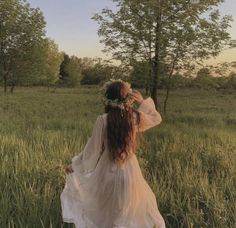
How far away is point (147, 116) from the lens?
15.0 ft

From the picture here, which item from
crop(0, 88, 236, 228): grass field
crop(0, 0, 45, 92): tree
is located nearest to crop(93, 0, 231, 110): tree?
crop(0, 88, 236, 228): grass field

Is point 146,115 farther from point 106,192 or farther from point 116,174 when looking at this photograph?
point 106,192

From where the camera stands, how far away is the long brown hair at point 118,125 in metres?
4.23

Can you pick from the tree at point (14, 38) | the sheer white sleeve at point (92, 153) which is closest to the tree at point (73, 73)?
the tree at point (14, 38)

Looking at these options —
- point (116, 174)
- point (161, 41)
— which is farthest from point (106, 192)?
point (161, 41)

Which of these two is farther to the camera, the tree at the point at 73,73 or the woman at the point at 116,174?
the tree at the point at 73,73

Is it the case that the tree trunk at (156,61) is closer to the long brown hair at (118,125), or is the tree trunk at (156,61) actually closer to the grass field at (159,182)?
the grass field at (159,182)

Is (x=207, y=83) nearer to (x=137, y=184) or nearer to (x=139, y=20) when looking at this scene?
(x=139, y=20)

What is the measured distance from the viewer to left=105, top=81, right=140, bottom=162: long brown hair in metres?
4.23

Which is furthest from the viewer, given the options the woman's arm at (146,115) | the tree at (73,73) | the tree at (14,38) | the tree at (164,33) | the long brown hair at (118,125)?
the tree at (73,73)

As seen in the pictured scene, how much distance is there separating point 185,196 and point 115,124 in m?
1.74

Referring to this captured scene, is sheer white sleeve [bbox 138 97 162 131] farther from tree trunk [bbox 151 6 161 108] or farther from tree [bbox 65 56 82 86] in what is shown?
tree [bbox 65 56 82 86]

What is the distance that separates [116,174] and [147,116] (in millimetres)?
815

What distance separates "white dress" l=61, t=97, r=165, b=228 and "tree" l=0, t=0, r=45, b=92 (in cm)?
3237
